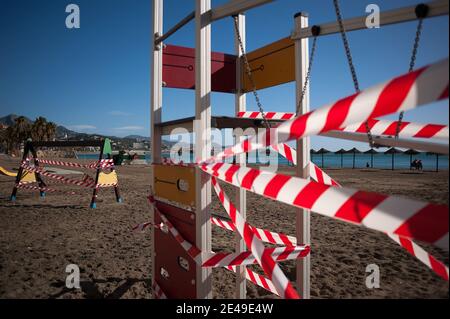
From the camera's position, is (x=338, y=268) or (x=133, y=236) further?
(x=133, y=236)

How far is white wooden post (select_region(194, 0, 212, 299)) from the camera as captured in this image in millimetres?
2211

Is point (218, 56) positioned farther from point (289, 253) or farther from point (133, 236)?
point (133, 236)

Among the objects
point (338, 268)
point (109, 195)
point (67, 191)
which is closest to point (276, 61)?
point (338, 268)

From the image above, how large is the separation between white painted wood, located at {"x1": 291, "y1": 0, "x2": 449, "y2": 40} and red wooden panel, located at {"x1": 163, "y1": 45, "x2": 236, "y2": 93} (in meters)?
0.94

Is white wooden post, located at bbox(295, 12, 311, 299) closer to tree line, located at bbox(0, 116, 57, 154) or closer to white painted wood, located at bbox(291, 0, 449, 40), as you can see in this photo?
white painted wood, located at bbox(291, 0, 449, 40)

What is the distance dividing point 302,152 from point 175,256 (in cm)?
153

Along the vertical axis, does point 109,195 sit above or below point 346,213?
below

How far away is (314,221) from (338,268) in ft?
9.15

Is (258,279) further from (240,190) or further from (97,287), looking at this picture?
(97,287)

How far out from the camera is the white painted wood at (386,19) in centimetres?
125

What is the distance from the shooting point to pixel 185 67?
3.04 metres

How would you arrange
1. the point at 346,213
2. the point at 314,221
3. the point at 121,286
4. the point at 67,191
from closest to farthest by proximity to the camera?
the point at 346,213
the point at 121,286
the point at 314,221
the point at 67,191

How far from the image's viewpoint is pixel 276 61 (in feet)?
9.14

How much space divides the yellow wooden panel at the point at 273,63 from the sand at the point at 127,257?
1.55 m
